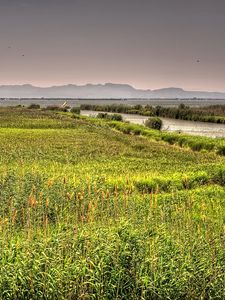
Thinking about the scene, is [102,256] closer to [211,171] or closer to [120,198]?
[120,198]

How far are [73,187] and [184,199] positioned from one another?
4155 mm

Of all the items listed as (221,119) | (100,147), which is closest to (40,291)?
(100,147)

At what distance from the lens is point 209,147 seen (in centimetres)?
3916

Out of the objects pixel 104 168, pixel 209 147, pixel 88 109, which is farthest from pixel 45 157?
pixel 88 109

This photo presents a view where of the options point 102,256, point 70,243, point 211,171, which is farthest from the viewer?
point 211,171

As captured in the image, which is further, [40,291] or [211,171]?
[211,171]

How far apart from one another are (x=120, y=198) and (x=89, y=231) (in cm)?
586

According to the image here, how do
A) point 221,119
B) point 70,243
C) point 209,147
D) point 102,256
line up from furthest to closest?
point 221,119, point 209,147, point 70,243, point 102,256

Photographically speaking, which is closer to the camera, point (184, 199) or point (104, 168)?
point (184, 199)

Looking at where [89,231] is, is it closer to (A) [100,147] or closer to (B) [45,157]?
(B) [45,157]

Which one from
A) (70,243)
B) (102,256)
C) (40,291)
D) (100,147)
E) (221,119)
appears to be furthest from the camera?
(221,119)

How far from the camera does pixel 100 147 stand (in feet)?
111

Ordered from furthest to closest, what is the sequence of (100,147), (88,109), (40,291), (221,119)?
(88,109), (221,119), (100,147), (40,291)

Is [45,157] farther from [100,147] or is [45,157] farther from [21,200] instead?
[21,200]
